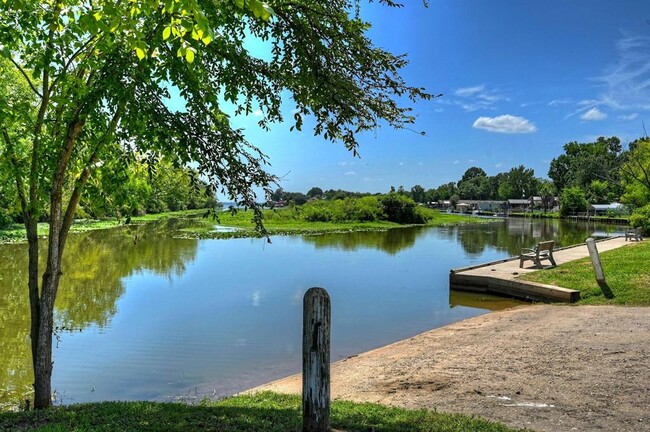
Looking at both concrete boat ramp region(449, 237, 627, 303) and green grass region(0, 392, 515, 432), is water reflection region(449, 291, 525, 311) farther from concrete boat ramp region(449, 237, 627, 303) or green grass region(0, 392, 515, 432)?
green grass region(0, 392, 515, 432)

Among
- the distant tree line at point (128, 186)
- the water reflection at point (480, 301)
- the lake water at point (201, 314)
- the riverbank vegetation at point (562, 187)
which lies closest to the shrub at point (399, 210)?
the riverbank vegetation at point (562, 187)

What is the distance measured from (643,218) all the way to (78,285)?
35973 millimetres

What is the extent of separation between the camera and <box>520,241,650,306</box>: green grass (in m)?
13.4

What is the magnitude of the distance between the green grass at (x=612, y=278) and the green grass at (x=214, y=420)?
1030cm

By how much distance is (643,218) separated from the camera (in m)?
34.2

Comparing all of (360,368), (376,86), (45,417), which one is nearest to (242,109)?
(376,86)

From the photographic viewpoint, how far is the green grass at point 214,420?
4.59 meters

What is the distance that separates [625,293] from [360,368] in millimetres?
8704

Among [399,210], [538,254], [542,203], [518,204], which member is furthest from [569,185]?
[538,254]

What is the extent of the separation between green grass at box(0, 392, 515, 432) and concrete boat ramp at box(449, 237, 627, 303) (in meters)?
11.4

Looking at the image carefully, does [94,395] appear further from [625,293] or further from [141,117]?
[625,293]

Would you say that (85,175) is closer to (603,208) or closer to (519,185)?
(603,208)

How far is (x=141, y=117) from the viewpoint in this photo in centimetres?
491

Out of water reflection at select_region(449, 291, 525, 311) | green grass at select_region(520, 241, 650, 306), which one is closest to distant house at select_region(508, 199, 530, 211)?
green grass at select_region(520, 241, 650, 306)
